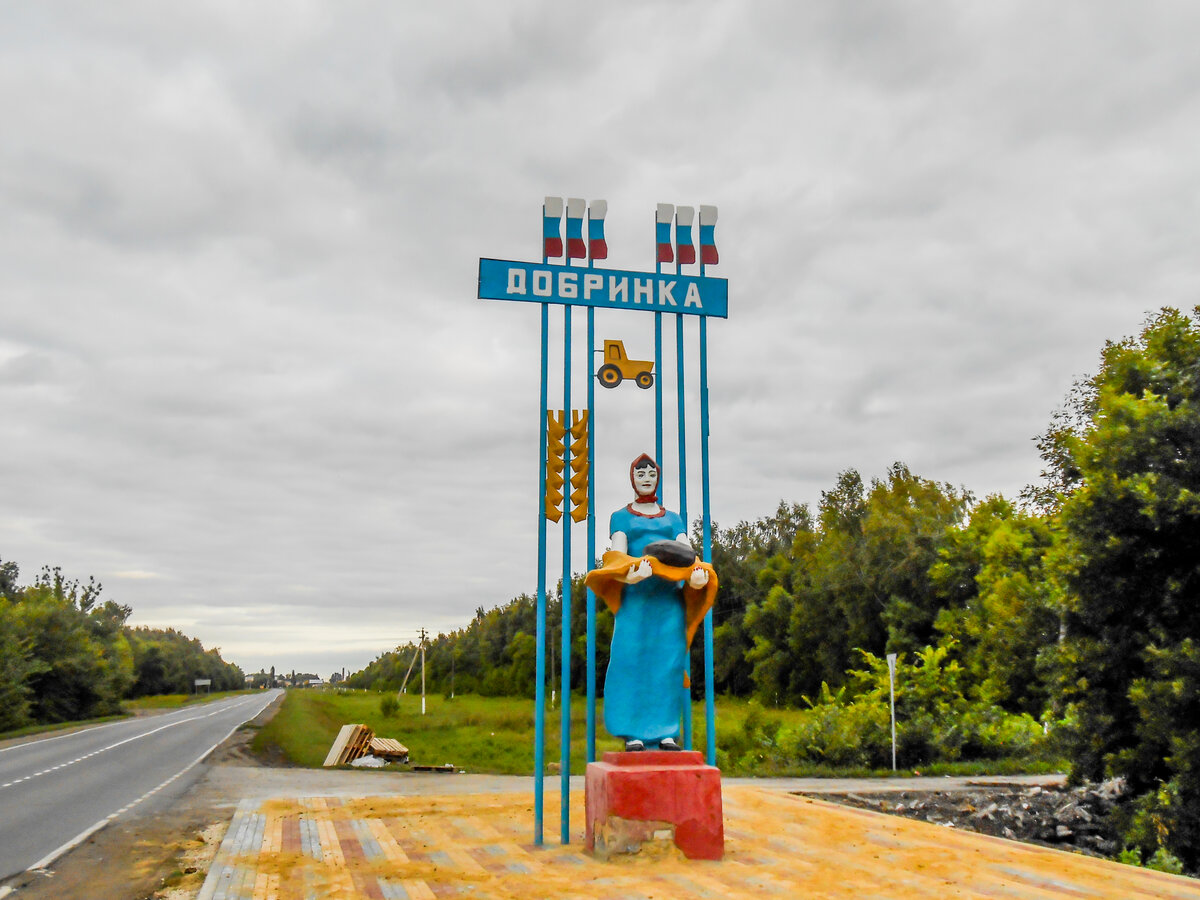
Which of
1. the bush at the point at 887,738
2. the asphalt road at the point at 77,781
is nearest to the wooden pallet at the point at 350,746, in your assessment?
the asphalt road at the point at 77,781

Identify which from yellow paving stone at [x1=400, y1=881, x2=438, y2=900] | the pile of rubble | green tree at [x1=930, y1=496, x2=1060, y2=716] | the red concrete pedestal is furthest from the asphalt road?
green tree at [x1=930, y1=496, x2=1060, y2=716]

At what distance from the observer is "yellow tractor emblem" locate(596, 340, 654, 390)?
902 centimetres

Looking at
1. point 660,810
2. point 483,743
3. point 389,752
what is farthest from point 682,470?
point 483,743

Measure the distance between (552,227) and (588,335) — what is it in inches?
45.6

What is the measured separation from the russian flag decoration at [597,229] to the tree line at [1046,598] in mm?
5861

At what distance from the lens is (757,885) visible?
662 centimetres

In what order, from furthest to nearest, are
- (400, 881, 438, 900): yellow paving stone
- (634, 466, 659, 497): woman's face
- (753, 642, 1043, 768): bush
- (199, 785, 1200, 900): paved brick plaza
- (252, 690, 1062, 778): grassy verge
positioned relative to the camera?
1. (753, 642, 1043, 768): bush
2. (252, 690, 1062, 778): grassy verge
3. (634, 466, 659, 497): woman's face
4. (199, 785, 1200, 900): paved brick plaza
5. (400, 881, 438, 900): yellow paving stone

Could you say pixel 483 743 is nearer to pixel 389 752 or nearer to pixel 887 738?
pixel 389 752

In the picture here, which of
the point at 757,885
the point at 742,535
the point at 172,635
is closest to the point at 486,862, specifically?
the point at 757,885

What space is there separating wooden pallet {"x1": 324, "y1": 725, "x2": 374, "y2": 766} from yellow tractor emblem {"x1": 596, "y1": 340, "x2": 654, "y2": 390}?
14.8 meters

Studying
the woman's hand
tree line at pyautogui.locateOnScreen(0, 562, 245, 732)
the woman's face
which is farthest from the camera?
tree line at pyautogui.locateOnScreen(0, 562, 245, 732)

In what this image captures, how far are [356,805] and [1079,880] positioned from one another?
8.02 metres

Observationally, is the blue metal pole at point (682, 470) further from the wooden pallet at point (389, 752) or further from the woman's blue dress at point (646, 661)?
the wooden pallet at point (389, 752)

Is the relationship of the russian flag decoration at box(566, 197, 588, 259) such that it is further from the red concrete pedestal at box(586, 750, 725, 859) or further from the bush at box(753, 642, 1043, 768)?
the bush at box(753, 642, 1043, 768)
